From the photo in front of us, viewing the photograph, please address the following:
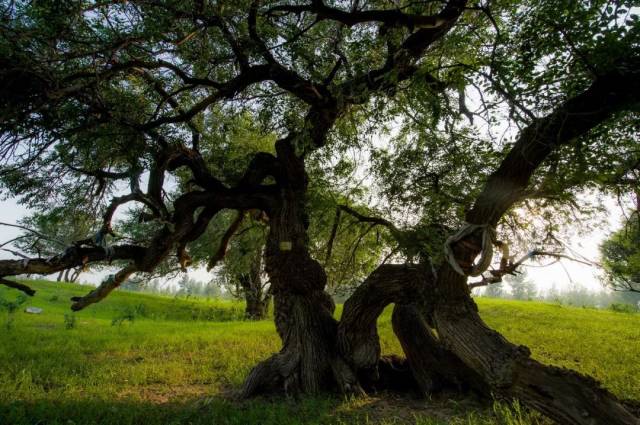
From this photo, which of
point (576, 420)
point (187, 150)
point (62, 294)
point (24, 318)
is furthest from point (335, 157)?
point (62, 294)

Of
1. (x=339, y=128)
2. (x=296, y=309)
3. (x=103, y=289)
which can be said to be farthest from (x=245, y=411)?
(x=339, y=128)

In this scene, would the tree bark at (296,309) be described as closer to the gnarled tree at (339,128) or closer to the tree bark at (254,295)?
the gnarled tree at (339,128)

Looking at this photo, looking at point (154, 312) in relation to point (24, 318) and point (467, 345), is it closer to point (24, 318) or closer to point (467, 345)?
point (24, 318)

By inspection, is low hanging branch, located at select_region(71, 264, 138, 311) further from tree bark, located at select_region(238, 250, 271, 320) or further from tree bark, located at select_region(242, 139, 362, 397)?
tree bark, located at select_region(238, 250, 271, 320)

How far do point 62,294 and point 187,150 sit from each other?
1156 inches

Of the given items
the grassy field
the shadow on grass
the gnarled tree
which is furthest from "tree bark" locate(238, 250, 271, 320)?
the shadow on grass

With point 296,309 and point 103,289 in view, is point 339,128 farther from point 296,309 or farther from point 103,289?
point 103,289

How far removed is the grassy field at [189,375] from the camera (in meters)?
6.05

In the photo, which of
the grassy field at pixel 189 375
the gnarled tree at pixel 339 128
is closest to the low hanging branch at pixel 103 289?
the gnarled tree at pixel 339 128

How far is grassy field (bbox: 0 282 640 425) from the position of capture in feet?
19.8

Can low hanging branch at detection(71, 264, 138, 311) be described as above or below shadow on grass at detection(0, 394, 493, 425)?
above

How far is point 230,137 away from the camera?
1226 cm

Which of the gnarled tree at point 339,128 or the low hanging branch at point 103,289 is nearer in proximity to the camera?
the gnarled tree at point 339,128

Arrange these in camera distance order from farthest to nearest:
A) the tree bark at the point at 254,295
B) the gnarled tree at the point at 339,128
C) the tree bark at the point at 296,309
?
the tree bark at the point at 254,295 < the tree bark at the point at 296,309 < the gnarled tree at the point at 339,128
